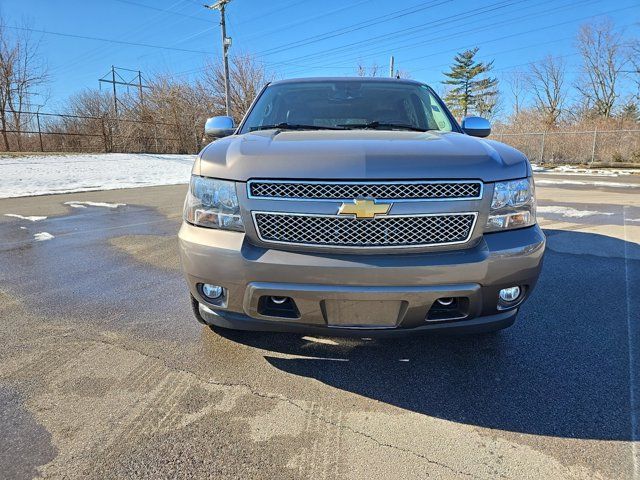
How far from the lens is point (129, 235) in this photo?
5.84 m

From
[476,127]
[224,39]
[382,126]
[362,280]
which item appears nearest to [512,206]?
[362,280]

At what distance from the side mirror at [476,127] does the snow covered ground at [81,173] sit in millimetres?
10529

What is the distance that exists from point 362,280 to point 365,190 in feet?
1.42

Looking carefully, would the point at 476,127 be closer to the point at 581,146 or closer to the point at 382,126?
the point at 382,126

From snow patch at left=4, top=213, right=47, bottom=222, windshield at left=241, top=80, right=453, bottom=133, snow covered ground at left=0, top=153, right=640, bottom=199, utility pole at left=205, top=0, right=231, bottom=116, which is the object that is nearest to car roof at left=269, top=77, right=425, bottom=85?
windshield at left=241, top=80, right=453, bottom=133

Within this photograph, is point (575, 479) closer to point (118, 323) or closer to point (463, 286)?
point (463, 286)

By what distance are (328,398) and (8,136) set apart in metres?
25.4

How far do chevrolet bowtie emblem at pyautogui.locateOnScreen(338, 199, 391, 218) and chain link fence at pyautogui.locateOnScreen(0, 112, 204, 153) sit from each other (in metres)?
24.6

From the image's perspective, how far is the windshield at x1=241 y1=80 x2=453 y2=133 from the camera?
3.27m

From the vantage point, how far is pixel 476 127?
3.34m

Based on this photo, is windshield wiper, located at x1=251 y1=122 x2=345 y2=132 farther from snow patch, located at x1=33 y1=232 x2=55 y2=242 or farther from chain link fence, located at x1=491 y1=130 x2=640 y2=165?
chain link fence, located at x1=491 y1=130 x2=640 y2=165

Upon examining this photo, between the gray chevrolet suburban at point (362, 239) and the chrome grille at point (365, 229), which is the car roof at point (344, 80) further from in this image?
the chrome grille at point (365, 229)

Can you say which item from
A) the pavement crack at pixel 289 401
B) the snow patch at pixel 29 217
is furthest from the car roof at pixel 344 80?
the snow patch at pixel 29 217

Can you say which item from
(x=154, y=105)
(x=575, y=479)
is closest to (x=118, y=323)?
(x=575, y=479)
